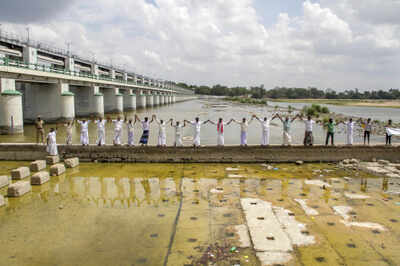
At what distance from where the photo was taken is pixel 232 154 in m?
12.9

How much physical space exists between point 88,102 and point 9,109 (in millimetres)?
21873

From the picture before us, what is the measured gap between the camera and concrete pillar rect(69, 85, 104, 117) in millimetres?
44156

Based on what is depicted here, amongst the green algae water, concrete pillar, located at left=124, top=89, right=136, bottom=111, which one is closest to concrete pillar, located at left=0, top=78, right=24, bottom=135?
the green algae water

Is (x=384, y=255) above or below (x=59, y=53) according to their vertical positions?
below

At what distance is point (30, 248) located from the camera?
5.61 meters

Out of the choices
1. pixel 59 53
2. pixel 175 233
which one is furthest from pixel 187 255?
pixel 59 53

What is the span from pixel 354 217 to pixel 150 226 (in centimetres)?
491

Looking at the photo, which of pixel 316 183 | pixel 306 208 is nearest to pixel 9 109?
pixel 316 183

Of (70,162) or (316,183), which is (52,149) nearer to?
(70,162)

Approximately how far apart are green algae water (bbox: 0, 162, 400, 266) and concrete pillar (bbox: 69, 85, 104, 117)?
113 feet

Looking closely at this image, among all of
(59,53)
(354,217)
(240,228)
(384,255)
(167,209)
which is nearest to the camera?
(384,255)

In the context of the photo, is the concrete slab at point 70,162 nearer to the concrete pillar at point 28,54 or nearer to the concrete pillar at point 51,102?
the concrete pillar at point 51,102

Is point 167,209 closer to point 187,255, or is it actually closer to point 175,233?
point 175,233

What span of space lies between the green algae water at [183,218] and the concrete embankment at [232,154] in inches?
65.1
